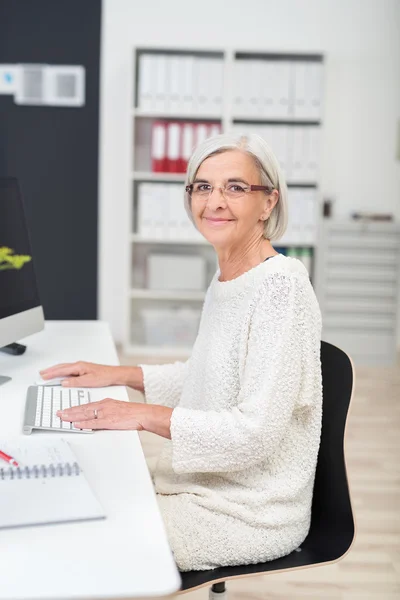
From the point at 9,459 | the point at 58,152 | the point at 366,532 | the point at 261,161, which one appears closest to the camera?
the point at 9,459

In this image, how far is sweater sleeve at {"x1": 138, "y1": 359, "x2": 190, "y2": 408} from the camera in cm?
187

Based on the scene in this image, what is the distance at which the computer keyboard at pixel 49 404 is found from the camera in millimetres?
1463

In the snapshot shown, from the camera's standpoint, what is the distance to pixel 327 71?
516 centimetres

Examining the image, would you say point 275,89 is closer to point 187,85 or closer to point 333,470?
point 187,85

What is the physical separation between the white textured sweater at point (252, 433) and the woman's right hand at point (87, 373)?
12.8 inches

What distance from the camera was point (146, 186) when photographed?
4.96 m

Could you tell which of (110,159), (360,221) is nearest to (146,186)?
(110,159)

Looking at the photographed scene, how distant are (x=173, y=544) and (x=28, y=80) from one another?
14.2ft

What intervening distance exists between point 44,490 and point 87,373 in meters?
0.69

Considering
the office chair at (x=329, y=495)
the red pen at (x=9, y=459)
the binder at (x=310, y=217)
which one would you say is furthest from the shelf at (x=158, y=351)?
the red pen at (x=9, y=459)

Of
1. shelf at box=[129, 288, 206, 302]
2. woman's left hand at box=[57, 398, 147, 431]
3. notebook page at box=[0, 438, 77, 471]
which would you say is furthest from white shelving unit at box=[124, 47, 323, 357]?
notebook page at box=[0, 438, 77, 471]

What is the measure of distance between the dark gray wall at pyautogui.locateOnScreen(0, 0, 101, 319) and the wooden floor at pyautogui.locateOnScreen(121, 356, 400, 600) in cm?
164

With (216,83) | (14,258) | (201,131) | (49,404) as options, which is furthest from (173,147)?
(49,404)

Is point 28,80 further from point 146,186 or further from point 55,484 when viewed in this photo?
point 55,484
